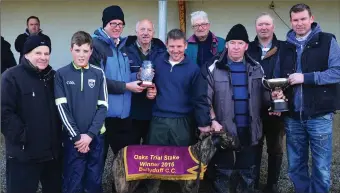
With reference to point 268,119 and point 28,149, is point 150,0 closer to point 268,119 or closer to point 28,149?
point 268,119

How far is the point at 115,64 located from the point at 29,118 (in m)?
1.08

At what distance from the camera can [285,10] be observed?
34.8 ft

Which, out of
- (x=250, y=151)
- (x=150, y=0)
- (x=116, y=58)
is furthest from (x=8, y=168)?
(x=150, y=0)

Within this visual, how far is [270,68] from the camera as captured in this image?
421cm

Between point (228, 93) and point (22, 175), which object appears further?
point (228, 93)

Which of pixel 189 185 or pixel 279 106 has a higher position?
pixel 279 106

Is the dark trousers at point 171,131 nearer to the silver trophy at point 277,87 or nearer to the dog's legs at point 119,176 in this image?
the dog's legs at point 119,176

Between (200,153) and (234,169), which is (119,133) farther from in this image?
(234,169)

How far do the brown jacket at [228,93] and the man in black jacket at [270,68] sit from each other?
7.4 inches

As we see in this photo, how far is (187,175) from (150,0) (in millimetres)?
7764

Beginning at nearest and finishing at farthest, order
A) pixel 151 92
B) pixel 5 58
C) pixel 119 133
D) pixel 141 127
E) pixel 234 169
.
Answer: pixel 151 92
pixel 234 169
pixel 119 133
pixel 141 127
pixel 5 58

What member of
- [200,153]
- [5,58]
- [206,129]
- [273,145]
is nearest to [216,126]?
[206,129]

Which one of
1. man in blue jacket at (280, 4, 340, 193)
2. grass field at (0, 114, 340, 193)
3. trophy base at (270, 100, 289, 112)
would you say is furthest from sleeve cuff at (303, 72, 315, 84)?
grass field at (0, 114, 340, 193)

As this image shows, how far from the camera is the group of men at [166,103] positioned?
11.8 ft
